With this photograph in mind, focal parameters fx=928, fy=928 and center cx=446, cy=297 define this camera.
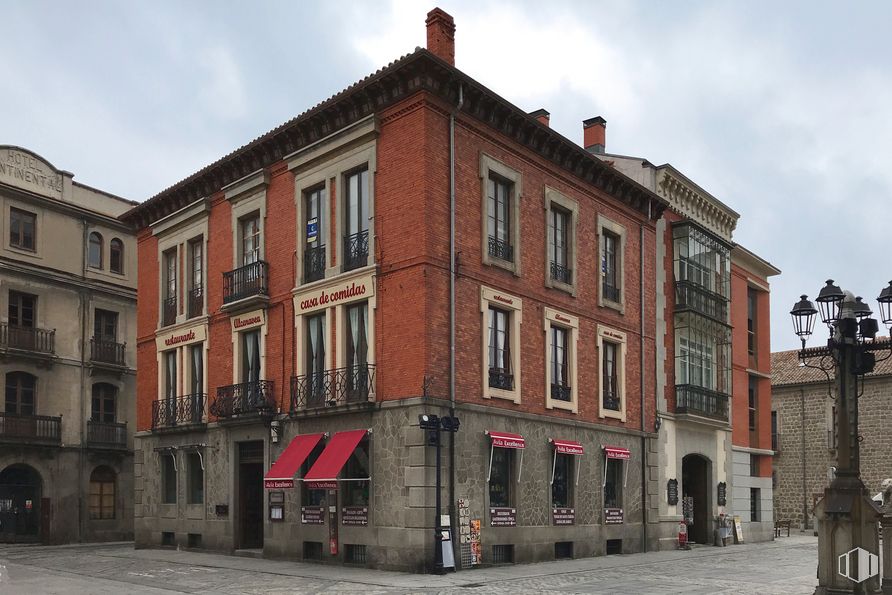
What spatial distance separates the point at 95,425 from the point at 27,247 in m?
7.45

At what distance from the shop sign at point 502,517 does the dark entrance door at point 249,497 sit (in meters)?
7.53

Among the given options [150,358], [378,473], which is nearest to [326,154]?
[378,473]

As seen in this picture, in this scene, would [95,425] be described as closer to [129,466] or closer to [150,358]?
[129,466]

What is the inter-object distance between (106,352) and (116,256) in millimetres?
4227

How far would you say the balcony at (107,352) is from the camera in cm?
3741

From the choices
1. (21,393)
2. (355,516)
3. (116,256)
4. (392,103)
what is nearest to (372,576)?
(355,516)

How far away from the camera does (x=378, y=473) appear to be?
21766mm

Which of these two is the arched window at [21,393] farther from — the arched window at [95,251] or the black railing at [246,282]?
the black railing at [246,282]

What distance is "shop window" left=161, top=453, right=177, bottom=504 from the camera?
2998 cm

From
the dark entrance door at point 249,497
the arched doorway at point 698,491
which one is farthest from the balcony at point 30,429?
the arched doorway at point 698,491

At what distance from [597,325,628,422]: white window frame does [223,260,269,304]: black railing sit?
10068 millimetres

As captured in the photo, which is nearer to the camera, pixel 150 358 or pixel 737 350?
pixel 150 358

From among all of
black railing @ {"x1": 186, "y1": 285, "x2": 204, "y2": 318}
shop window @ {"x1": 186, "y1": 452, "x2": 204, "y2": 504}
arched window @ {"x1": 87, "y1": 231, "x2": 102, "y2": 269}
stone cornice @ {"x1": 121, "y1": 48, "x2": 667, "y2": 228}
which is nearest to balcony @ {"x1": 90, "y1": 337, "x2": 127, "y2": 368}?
arched window @ {"x1": 87, "y1": 231, "x2": 102, "y2": 269}

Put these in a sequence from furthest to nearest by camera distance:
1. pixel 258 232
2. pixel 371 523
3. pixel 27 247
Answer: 1. pixel 27 247
2. pixel 258 232
3. pixel 371 523
